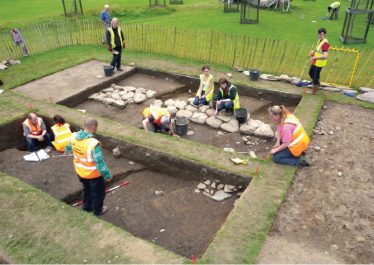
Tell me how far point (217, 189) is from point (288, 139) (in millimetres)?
1749

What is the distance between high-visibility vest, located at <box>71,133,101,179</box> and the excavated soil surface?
2.93 meters

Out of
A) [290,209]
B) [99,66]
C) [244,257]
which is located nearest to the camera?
[244,257]

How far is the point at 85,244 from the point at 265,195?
10.5ft

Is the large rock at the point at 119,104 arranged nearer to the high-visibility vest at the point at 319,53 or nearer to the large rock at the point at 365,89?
the high-visibility vest at the point at 319,53

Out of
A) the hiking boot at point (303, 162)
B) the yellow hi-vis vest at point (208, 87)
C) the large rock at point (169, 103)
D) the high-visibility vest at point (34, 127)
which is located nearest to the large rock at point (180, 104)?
the large rock at point (169, 103)

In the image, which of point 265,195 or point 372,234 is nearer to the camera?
point 372,234

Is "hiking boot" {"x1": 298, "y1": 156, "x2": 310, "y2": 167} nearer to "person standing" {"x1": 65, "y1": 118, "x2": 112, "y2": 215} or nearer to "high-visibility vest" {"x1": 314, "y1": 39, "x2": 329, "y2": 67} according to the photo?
"person standing" {"x1": 65, "y1": 118, "x2": 112, "y2": 215}

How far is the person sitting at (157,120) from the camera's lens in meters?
8.27

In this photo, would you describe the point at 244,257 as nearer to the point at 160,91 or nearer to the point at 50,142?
the point at 50,142

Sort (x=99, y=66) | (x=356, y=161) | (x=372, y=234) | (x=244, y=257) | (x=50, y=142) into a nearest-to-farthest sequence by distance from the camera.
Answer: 1. (x=244, y=257)
2. (x=372, y=234)
3. (x=356, y=161)
4. (x=50, y=142)
5. (x=99, y=66)

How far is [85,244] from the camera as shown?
5035mm

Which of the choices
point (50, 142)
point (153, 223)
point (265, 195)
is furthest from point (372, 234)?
point (50, 142)

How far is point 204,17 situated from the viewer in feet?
68.7

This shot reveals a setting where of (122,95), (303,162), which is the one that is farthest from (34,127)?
(303,162)
